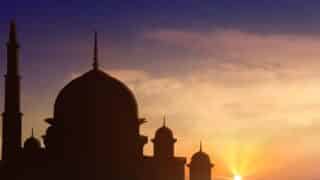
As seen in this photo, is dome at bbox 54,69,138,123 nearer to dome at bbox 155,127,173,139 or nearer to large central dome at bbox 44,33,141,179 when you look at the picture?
large central dome at bbox 44,33,141,179

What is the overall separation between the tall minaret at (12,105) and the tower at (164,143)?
23.7 ft

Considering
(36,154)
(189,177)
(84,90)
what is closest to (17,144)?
Answer: (36,154)

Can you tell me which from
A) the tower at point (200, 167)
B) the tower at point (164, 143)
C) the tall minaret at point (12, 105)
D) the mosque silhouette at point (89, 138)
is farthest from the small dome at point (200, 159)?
the tall minaret at point (12, 105)

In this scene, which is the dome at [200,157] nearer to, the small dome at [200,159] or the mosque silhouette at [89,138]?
the small dome at [200,159]

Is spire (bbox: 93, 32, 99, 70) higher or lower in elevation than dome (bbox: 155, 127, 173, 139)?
higher

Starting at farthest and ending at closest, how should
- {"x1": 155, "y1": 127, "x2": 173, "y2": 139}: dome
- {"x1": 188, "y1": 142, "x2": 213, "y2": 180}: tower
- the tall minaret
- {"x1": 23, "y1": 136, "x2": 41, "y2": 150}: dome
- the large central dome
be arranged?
{"x1": 188, "y1": 142, "x2": 213, "y2": 180}: tower, {"x1": 23, "y1": 136, "x2": 41, "y2": 150}: dome, {"x1": 155, "y1": 127, "x2": 173, "y2": 139}: dome, the tall minaret, the large central dome

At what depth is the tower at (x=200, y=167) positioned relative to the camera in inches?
1532

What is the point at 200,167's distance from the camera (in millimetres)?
Answer: 38969

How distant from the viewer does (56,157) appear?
101 ft

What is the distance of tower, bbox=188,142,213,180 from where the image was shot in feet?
128

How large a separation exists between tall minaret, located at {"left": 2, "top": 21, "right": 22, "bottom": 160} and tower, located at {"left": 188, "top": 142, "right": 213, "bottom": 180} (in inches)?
428

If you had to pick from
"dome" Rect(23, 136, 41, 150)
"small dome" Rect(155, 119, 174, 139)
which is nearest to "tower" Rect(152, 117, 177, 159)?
"small dome" Rect(155, 119, 174, 139)

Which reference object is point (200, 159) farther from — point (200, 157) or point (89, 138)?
point (89, 138)

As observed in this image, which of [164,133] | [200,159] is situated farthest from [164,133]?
[200,159]
